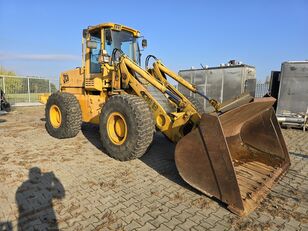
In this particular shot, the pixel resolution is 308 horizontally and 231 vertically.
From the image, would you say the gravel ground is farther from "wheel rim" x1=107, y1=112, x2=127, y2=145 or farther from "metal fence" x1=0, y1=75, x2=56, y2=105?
"metal fence" x1=0, y1=75, x2=56, y2=105

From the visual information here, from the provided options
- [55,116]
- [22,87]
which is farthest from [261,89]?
[22,87]

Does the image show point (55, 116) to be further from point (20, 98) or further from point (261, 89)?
point (20, 98)

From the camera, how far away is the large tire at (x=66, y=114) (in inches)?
252

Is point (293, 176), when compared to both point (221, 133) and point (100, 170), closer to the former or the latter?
point (221, 133)

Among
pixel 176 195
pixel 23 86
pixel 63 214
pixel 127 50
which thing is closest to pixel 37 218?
pixel 63 214

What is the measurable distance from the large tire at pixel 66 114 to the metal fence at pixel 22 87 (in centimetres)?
1214

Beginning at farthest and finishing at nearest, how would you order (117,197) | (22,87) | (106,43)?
1. (22,87)
2. (106,43)
3. (117,197)

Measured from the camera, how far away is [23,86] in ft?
59.5

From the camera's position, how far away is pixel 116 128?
5.20 m

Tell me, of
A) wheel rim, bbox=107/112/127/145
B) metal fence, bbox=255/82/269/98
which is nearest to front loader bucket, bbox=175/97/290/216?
wheel rim, bbox=107/112/127/145

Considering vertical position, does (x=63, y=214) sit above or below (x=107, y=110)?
below

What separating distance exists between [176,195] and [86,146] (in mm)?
3395

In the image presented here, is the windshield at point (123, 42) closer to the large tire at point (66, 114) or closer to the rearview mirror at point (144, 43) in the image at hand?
the rearview mirror at point (144, 43)

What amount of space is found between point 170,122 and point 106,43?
2.96 m
